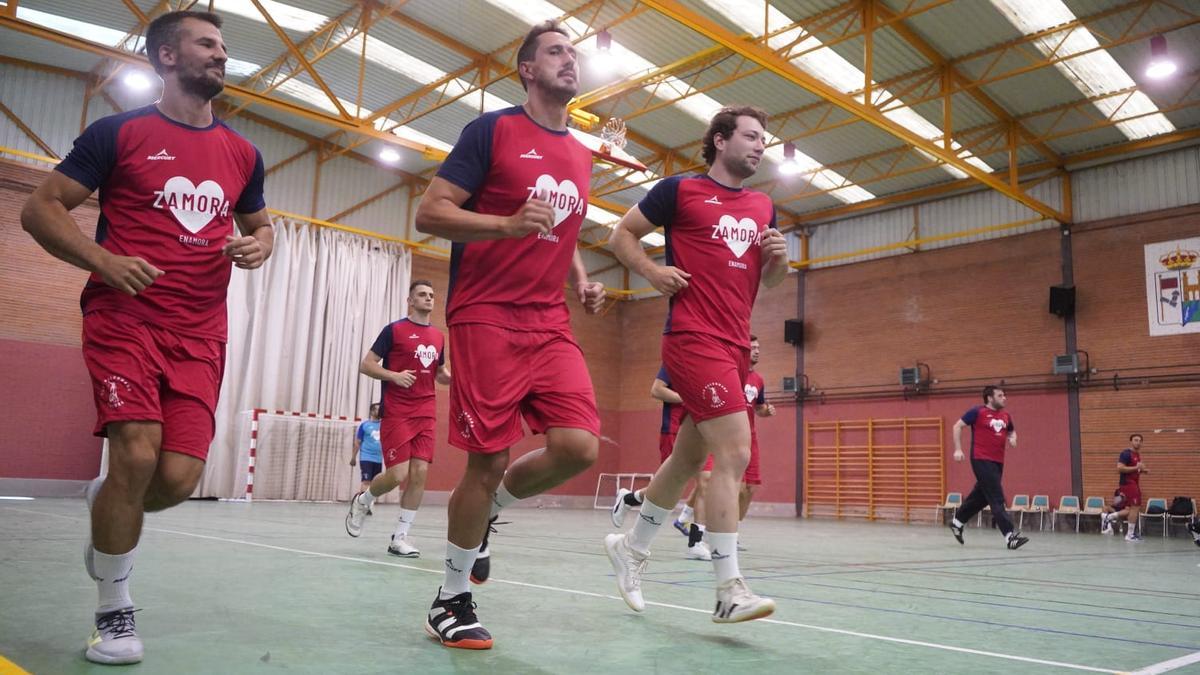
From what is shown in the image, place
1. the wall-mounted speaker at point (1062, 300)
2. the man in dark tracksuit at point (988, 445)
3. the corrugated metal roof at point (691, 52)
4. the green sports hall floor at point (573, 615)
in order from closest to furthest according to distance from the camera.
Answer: the green sports hall floor at point (573, 615), the man in dark tracksuit at point (988, 445), the corrugated metal roof at point (691, 52), the wall-mounted speaker at point (1062, 300)

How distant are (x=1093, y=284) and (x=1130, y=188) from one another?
2.27m

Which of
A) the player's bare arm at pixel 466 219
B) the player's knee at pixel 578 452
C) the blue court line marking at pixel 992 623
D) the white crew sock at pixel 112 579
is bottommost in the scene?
the blue court line marking at pixel 992 623

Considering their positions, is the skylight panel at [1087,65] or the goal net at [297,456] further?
the goal net at [297,456]

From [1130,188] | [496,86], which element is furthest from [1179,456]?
[496,86]

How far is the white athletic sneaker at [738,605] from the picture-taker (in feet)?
11.3

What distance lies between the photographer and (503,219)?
3131 millimetres

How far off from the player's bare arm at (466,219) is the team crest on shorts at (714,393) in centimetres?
125

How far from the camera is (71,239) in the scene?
9.23 feet

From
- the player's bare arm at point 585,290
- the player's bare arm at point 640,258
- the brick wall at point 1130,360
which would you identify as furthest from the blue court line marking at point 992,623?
the brick wall at point 1130,360

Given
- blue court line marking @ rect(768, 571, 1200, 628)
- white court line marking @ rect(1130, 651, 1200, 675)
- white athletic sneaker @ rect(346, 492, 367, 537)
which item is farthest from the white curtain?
white court line marking @ rect(1130, 651, 1200, 675)

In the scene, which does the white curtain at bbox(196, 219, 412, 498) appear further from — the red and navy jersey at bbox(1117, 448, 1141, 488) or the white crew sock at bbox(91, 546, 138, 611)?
the white crew sock at bbox(91, 546, 138, 611)

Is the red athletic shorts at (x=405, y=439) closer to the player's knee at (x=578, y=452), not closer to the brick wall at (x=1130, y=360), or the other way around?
the player's knee at (x=578, y=452)

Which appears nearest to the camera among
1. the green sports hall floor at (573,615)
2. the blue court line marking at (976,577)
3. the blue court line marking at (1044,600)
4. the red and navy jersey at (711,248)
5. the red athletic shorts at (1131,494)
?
the green sports hall floor at (573,615)

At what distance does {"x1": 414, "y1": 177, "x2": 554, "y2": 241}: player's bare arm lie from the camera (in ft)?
10.0
